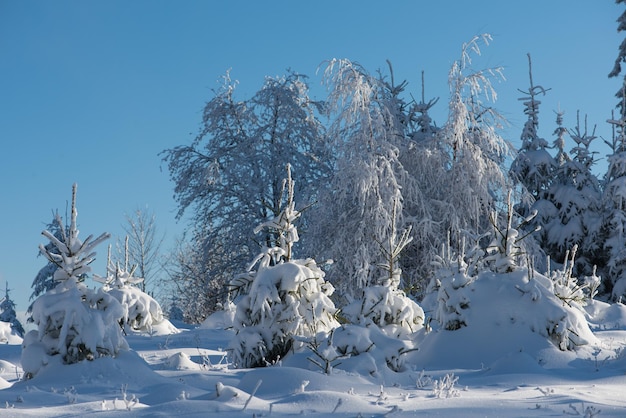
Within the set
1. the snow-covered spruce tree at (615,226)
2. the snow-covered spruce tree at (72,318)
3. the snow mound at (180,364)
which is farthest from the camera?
the snow-covered spruce tree at (615,226)

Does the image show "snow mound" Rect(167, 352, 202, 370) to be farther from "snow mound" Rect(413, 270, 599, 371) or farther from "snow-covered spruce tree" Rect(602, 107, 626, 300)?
"snow-covered spruce tree" Rect(602, 107, 626, 300)

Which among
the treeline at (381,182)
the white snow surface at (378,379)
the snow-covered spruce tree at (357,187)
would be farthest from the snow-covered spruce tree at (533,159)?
the white snow surface at (378,379)

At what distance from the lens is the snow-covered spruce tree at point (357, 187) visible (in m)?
17.4

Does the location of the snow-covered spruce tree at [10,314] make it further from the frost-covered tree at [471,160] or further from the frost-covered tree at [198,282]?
the frost-covered tree at [471,160]

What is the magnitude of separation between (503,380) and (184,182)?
54.5ft

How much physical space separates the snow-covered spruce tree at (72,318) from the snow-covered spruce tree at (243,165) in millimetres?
12910

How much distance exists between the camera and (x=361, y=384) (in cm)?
641

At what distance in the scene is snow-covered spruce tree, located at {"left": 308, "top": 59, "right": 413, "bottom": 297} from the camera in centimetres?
1741

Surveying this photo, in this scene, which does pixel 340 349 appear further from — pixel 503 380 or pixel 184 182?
pixel 184 182

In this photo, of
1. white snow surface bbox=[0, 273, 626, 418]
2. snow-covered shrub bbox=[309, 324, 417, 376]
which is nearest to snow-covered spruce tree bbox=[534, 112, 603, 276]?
white snow surface bbox=[0, 273, 626, 418]

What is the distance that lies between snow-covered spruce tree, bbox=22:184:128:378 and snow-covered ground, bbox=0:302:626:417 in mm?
172

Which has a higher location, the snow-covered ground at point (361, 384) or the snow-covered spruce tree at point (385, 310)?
the snow-covered spruce tree at point (385, 310)

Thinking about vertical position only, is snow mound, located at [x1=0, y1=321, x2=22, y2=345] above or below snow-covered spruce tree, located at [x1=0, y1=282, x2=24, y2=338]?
below

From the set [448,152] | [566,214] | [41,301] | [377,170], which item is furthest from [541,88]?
[41,301]
